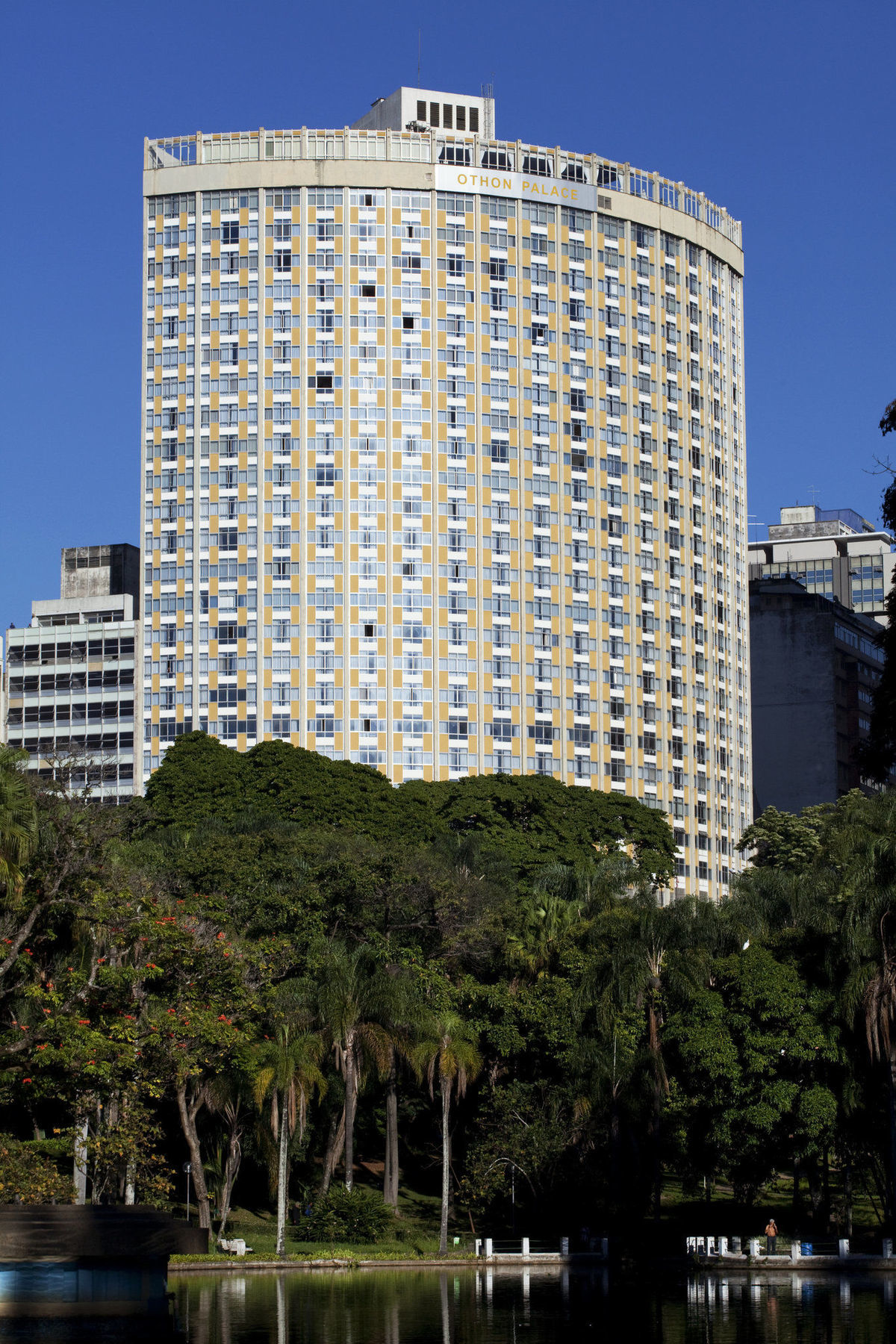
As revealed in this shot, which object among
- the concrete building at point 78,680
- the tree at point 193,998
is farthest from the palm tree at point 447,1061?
the concrete building at point 78,680

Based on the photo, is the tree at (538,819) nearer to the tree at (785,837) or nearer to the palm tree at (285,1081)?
the tree at (785,837)

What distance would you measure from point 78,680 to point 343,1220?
10665 centimetres

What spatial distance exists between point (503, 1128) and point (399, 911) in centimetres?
→ 1798

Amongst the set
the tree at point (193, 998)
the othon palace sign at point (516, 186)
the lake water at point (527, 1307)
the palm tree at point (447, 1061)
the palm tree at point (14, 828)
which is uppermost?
the othon palace sign at point (516, 186)

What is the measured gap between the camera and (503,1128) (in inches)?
3295

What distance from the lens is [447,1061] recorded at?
3211 inches

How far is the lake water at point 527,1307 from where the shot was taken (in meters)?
51.4

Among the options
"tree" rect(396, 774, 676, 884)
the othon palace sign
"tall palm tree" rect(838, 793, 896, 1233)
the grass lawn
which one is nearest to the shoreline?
the grass lawn

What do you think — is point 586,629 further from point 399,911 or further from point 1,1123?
point 1,1123

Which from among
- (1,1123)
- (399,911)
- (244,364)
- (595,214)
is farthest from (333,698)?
(1,1123)

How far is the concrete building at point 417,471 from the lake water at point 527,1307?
103 meters

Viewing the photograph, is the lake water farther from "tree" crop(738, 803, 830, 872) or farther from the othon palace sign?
the othon palace sign

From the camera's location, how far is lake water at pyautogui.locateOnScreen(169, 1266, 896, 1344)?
51.4 metres

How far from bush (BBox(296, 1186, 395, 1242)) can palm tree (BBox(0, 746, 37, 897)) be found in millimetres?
30312
